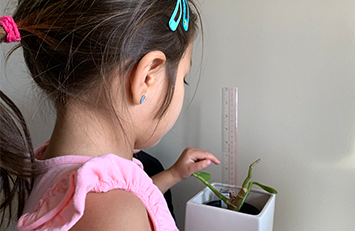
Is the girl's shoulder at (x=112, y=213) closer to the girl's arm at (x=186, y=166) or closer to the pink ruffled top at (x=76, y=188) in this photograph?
the pink ruffled top at (x=76, y=188)

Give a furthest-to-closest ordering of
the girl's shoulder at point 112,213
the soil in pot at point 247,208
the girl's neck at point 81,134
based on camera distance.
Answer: the soil in pot at point 247,208, the girl's neck at point 81,134, the girl's shoulder at point 112,213

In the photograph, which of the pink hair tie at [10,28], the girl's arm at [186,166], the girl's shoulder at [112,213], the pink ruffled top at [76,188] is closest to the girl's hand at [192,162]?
the girl's arm at [186,166]

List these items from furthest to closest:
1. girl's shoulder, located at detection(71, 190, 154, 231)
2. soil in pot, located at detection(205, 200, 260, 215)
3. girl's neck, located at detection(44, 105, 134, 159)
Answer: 1. soil in pot, located at detection(205, 200, 260, 215)
2. girl's neck, located at detection(44, 105, 134, 159)
3. girl's shoulder, located at detection(71, 190, 154, 231)

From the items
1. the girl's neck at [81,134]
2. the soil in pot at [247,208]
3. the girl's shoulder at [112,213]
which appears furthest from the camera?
the soil in pot at [247,208]

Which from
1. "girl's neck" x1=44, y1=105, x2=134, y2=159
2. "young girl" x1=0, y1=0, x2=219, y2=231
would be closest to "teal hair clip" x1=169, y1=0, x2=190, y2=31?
"young girl" x1=0, y1=0, x2=219, y2=231

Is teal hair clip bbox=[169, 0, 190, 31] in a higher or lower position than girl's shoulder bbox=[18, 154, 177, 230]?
higher

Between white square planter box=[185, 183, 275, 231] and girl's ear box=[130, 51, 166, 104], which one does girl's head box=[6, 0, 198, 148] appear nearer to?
girl's ear box=[130, 51, 166, 104]

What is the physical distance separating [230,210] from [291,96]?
0.30m

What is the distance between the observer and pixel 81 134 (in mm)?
431

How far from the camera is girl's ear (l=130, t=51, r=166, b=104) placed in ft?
1.36

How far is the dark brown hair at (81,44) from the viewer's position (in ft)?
1.29

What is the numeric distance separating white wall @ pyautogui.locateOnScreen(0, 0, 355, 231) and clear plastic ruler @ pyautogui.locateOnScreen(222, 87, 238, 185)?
23mm

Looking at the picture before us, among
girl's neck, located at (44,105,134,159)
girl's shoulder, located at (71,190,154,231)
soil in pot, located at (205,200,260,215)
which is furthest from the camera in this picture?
soil in pot, located at (205,200,260,215)

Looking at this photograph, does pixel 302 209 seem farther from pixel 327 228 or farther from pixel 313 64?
pixel 313 64
